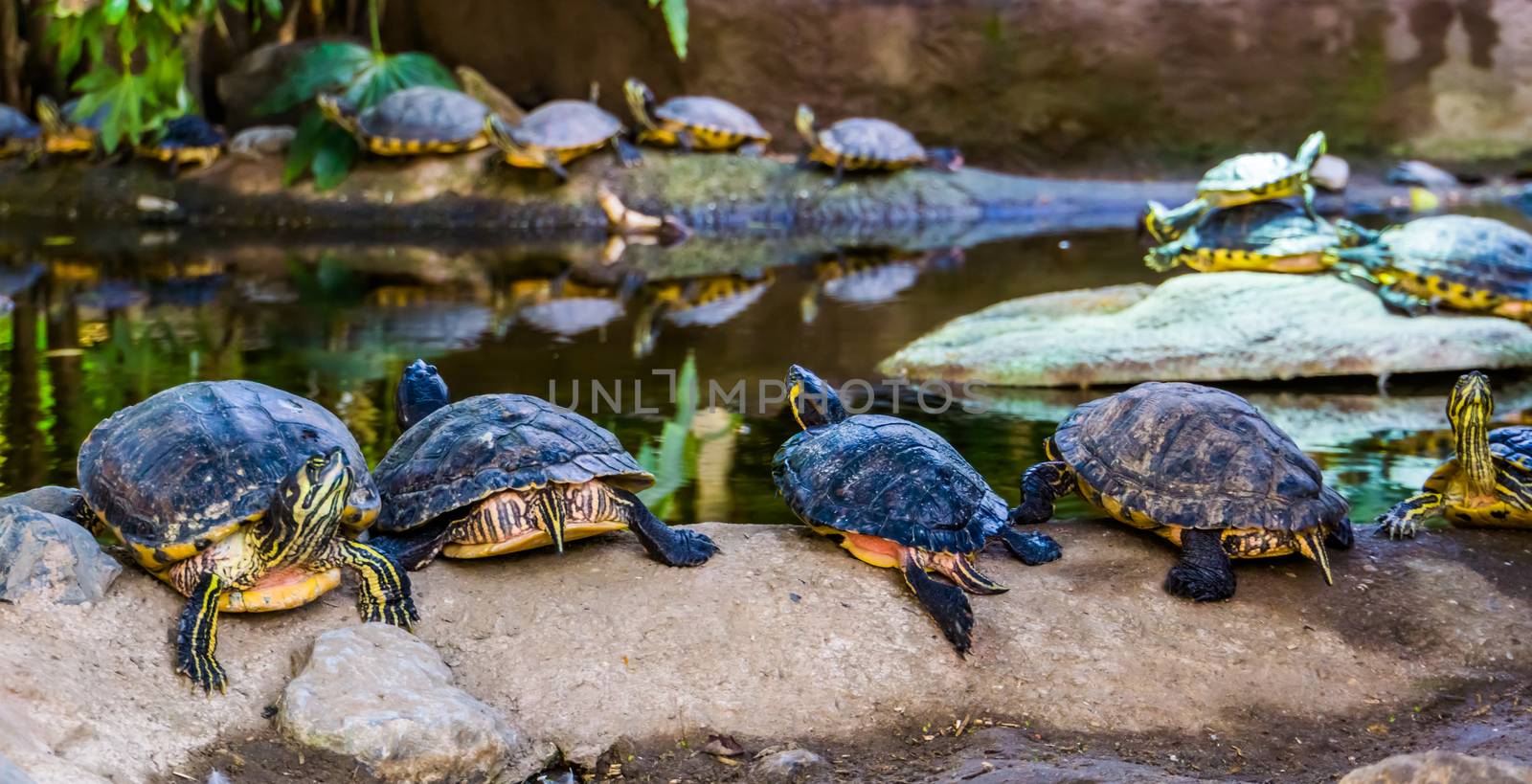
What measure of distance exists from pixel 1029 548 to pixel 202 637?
6.05 feet

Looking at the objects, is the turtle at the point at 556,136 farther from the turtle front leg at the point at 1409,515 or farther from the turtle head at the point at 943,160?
the turtle front leg at the point at 1409,515

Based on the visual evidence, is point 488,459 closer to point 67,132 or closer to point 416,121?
point 416,121

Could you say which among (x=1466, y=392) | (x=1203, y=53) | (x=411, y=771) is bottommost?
(x=411, y=771)

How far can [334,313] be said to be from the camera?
7.54 meters

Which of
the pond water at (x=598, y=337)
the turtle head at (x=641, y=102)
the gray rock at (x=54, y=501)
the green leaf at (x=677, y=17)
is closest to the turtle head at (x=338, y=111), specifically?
the pond water at (x=598, y=337)

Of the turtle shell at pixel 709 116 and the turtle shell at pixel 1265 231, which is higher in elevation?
the turtle shell at pixel 709 116

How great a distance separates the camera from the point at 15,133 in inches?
498

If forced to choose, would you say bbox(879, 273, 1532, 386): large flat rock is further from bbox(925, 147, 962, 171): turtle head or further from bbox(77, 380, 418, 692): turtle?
bbox(925, 147, 962, 171): turtle head

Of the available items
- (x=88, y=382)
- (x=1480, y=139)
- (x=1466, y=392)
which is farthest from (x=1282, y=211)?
(x=1480, y=139)

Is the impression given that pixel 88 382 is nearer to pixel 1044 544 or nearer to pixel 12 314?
pixel 12 314

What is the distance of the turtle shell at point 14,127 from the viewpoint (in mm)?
12609

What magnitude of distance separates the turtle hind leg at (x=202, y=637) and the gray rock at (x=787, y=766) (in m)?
1.03

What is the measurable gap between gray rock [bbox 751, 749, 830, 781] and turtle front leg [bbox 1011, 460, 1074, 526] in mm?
1160

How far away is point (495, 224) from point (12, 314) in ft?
15.0
